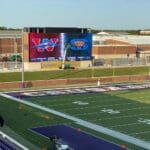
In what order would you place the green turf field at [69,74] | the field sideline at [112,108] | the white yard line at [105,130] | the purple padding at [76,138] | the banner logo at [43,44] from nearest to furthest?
the purple padding at [76,138], the white yard line at [105,130], the field sideline at [112,108], the green turf field at [69,74], the banner logo at [43,44]

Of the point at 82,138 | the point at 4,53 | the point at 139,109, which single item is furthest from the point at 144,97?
the point at 4,53

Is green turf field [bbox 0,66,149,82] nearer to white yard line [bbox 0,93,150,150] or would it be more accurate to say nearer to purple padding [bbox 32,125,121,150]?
white yard line [bbox 0,93,150,150]

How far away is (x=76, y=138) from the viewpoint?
20.4 m

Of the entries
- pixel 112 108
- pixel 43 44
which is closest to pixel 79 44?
pixel 43 44

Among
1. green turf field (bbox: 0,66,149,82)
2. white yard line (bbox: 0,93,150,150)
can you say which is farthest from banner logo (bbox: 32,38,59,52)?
white yard line (bbox: 0,93,150,150)

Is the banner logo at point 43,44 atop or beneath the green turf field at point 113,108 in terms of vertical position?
atop

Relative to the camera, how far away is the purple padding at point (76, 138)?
1906cm

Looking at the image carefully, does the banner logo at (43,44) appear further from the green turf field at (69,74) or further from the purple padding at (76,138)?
the purple padding at (76,138)

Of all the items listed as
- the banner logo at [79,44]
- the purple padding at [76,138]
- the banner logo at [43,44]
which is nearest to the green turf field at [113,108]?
the purple padding at [76,138]

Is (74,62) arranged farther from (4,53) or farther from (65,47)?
(4,53)

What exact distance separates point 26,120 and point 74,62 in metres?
33.2

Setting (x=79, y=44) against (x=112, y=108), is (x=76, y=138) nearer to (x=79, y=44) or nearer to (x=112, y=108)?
(x=112, y=108)

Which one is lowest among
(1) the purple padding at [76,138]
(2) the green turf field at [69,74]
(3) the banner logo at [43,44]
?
(1) the purple padding at [76,138]

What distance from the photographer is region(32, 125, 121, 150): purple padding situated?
1906 centimetres
